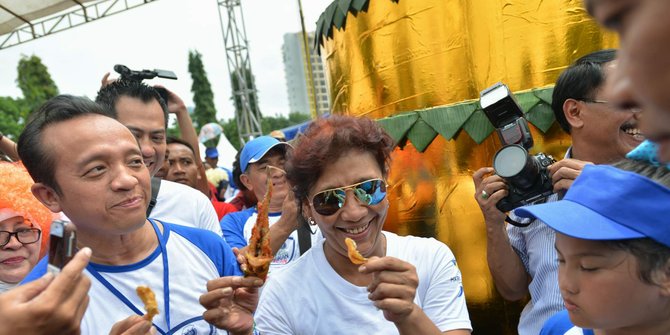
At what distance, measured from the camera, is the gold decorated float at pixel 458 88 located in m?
2.99

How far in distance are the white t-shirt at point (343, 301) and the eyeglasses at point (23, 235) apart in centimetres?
99

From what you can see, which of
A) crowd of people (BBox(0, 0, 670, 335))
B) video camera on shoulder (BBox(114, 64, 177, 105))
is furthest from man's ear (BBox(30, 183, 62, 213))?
video camera on shoulder (BBox(114, 64, 177, 105))

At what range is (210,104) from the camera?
154 ft

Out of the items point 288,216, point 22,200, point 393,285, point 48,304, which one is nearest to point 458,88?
point 288,216

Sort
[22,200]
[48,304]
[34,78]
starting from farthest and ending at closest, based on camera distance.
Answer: [34,78]
[22,200]
[48,304]

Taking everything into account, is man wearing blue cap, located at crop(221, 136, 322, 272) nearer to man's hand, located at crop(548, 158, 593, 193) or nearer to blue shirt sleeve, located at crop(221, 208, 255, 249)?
blue shirt sleeve, located at crop(221, 208, 255, 249)

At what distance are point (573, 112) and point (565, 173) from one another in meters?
0.44

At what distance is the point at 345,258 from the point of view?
2.20 m

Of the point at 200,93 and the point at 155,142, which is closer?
the point at 155,142

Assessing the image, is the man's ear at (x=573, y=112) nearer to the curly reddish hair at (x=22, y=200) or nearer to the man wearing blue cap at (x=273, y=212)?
the man wearing blue cap at (x=273, y=212)

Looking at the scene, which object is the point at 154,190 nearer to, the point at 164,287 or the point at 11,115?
the point at 164,287

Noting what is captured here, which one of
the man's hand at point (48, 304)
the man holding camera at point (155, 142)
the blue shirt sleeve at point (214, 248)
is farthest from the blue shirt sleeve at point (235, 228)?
the man's hand at point (48, 304)

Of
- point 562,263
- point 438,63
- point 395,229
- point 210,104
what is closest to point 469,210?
point 395,229

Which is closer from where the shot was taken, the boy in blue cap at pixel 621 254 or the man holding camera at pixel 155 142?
the boy in blue cap at pixel 621 254
